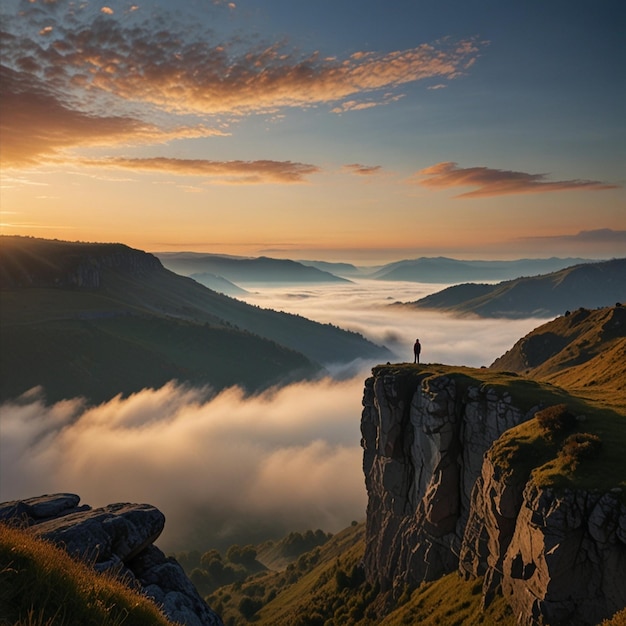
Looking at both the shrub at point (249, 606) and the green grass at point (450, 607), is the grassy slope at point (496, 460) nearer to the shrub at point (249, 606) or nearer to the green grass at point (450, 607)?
the green grass at point (450, 607)

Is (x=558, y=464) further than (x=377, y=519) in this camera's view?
No

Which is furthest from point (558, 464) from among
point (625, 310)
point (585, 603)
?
point (625, 310)

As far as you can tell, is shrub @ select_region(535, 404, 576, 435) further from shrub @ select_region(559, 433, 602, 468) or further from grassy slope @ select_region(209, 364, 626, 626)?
shrub @ select_region(559, 433, 602, 468)

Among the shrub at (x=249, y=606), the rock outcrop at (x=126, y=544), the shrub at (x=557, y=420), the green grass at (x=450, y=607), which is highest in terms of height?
the shrub at (x=557, y=420)

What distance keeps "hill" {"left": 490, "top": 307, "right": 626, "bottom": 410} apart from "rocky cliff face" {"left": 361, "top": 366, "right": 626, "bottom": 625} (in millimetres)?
16489

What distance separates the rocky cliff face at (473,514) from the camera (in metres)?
31.4

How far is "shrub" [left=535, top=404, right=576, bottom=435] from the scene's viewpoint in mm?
40438

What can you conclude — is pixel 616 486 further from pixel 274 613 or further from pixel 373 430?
pixel 274 613

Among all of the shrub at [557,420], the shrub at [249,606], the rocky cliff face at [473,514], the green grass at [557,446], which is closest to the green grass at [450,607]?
the rocky cliff face at [473,514]

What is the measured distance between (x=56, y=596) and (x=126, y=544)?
11.2 metres

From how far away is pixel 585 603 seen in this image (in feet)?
102

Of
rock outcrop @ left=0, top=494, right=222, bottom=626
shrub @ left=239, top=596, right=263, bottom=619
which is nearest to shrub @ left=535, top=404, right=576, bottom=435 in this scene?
rock outcrop @ left=0, top=494, right=222, bottom=626

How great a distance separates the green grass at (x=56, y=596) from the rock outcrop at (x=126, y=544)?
18.6 feet

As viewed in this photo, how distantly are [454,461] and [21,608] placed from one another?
58414 millimetres
